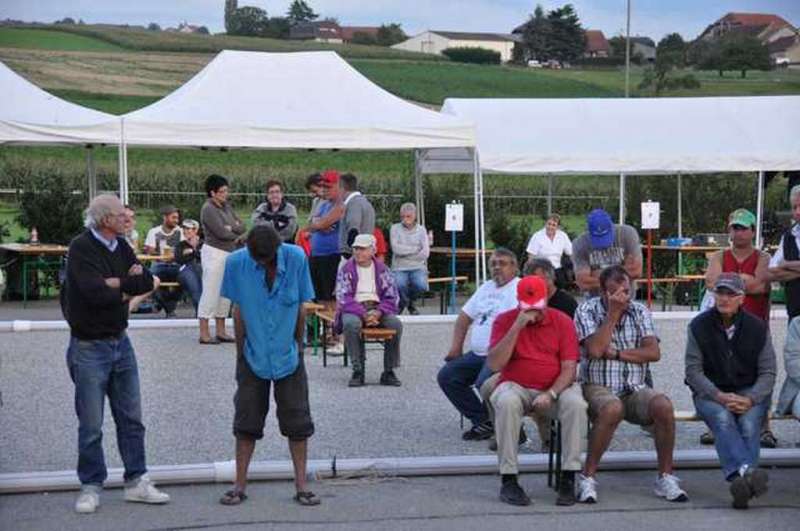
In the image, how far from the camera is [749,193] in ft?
84.8

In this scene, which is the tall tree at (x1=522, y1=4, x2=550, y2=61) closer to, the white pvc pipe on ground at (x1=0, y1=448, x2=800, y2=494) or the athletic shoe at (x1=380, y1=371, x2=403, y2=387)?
the athletic shoe at (x1=380, y1=371, x2=403, y2=387)

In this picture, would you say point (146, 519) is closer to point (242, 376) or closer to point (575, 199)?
point (242, 376)

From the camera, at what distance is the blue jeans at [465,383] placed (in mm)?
8680

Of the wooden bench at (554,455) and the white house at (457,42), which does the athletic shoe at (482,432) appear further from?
the white house at (457,42)

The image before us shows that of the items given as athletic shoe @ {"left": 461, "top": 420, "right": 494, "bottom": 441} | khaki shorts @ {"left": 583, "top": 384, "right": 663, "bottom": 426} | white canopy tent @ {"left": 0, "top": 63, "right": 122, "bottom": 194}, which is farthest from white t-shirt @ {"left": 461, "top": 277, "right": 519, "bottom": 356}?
white canopy tent @ {"left": 0, "top": 63, "right": 122, "bottom": 194}

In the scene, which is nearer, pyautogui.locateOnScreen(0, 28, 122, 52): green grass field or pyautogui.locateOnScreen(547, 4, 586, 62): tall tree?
pyautogui.locateOnScreen(547, 4, 586, 62): tall tree

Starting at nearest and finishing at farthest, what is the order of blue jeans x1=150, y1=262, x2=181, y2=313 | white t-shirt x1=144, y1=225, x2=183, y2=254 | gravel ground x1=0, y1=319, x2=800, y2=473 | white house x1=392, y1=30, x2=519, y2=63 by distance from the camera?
gravel ground x1=0, y1=319, x2=800, y2=473 → blue jeans x1=150, y1=262, x2=181, y2=313 → white t-shirt x1=144, y1=225, x2=183, y2=254 → white house x1=392, y1=30, x2=519, y2=63

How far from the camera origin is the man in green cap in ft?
28.2

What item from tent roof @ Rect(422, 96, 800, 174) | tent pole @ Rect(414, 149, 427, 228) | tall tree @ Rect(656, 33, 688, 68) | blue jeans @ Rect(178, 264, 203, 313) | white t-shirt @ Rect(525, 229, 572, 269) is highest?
tall tree @ Rect(656, 33, 688, 68)

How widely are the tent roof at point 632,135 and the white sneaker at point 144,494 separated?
36.5ft

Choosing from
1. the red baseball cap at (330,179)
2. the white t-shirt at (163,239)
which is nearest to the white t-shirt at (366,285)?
the red baseball cap at (330,179)

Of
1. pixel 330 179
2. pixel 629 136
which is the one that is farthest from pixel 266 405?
pixel 629 136

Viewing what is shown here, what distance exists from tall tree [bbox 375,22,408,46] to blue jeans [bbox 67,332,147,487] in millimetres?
56061

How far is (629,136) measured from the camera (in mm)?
19500
